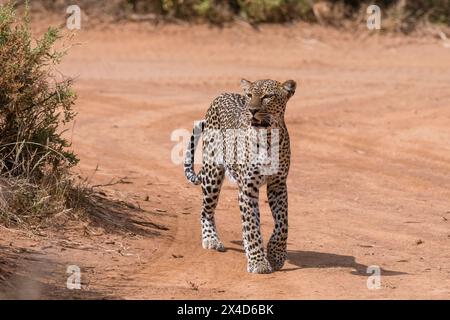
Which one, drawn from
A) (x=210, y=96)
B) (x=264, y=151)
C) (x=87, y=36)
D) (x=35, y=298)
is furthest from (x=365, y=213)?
(x=87, y=36)

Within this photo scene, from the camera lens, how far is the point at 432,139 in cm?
1538

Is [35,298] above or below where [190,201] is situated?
above

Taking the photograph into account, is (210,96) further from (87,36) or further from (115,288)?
(115,288)

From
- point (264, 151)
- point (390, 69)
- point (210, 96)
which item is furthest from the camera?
point (390, 69)

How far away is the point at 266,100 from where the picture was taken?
29.9 feet

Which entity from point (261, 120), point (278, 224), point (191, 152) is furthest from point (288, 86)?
point (191, 152)

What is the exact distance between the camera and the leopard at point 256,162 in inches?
362

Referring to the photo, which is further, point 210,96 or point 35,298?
point 210,96

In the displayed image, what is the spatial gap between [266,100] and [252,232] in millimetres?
1069

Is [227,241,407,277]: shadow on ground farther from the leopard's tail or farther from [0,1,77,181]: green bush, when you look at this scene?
[0,1,77,181]: green bush

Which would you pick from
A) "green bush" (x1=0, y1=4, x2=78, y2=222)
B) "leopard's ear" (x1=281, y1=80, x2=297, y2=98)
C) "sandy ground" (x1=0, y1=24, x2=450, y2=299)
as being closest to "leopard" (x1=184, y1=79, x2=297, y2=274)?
"leopard's ear" (x1=281, y1=80, x2=297, y2=98)

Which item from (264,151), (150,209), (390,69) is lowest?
(390,69)

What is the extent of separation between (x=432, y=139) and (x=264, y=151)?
21.4 feet

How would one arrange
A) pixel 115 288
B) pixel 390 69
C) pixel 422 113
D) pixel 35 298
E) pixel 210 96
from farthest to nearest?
pixel 390 69 → pixel 210 96 → pixel 422 113 → pixel 115 288 → pixel 35 298
